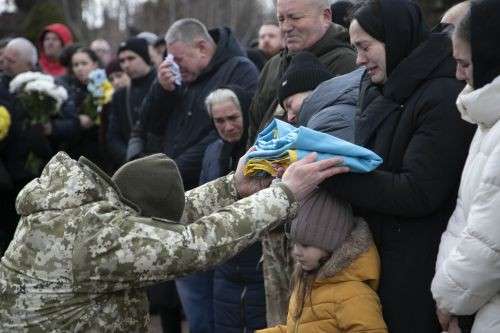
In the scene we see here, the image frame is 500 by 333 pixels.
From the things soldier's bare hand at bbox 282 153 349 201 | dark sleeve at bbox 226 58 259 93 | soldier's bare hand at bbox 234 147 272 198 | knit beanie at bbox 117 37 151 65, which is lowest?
knit beanie at bbox 117 37 151 65

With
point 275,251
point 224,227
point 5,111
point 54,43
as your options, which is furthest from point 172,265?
point 54,43

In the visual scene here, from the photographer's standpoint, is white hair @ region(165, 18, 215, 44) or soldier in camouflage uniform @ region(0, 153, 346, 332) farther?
white hair @ region(165, 18, 215, 44)

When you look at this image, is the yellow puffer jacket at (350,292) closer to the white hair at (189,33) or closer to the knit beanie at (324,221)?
the knit beanie at (324,221)

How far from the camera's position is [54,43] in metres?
11.7

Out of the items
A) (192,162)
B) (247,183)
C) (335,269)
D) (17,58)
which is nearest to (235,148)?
(192,162)

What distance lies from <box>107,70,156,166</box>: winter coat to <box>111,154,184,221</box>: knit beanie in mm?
5015

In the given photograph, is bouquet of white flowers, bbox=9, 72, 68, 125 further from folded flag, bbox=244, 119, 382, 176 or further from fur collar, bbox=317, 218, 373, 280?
fur collar, bbox=317, 218, 373, 280

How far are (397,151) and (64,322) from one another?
149cm

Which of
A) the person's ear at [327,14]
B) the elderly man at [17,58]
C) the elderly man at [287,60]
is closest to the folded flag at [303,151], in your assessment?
the elderly man at [287,60]

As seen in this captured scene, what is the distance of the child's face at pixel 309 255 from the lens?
165 inches

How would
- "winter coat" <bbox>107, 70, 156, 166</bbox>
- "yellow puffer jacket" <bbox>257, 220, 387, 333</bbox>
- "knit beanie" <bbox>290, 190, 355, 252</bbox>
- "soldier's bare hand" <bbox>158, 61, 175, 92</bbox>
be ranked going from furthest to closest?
"winter coat" <bbox>107, 70, 156, 166</bbox>
"soldier's bare hand" <bbox>158, 61, 175, 92</bbox>
"knit beanie" <bbox>290, 190, 355, 252</bbox>
"yellow puffer jacket" <bbox>257, 220, 387, 333</bbox>

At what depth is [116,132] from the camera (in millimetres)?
9250

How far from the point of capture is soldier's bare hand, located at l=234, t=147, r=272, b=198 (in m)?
4.38

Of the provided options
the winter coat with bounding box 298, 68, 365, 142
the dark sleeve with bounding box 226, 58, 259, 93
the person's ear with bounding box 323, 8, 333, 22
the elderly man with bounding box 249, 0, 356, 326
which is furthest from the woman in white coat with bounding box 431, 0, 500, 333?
the dark sleeve with bounding box 226, 58, 259, 93
